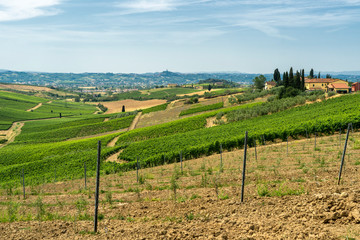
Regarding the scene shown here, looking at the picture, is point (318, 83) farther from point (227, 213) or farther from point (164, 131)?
point (227, 213)

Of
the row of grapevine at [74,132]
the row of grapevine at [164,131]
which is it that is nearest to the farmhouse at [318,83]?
the row of grapevine at [164,131]

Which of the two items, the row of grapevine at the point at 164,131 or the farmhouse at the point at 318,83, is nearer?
the row of grapevine at the point at 164,131

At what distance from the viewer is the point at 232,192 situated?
46.9 feet

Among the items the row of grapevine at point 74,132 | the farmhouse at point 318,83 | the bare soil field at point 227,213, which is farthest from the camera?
the farmhouse at point 318,83

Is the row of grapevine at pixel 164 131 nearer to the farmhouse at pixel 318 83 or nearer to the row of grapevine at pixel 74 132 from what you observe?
the row of grapevine at pixel 74 132

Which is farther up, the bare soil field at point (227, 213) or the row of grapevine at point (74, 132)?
the bare soil field at point (227, 213)

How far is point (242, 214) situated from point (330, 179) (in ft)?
22.9

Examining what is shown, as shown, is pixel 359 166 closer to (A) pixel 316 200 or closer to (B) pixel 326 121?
(A) pixel 316 200

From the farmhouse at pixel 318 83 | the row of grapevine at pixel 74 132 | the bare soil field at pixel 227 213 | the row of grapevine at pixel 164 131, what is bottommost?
the row of grapevine at pixel 74 132

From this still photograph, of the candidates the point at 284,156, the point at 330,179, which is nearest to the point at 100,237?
the point at 330,179

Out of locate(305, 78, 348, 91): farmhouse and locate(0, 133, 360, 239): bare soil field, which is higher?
locate(305, 78, 348, 91): farmhouse

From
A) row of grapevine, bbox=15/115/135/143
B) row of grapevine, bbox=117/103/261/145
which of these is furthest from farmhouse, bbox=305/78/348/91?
row of grapevine, bbox=15/115/135/143

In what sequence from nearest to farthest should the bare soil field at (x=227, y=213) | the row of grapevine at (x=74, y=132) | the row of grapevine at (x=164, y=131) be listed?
the bare soil field at (x=227, y=213) → the row of grapevine at (x=164, y=131) → the row of grapevine at (x=74, y=132)

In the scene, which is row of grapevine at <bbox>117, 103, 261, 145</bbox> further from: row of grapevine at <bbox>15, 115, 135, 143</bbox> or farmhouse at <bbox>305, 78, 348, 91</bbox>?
farmhouse at <bbox>305, 78, 348, 91</bbox>
